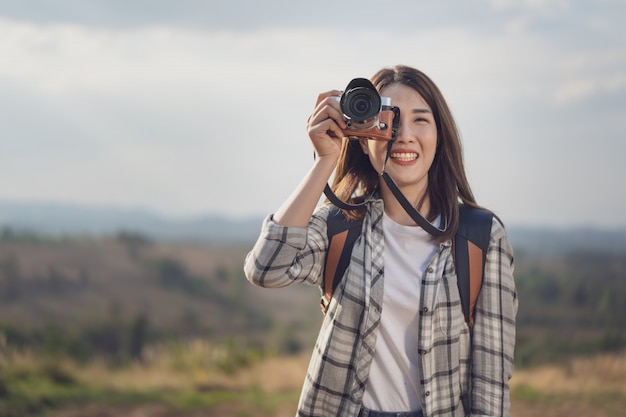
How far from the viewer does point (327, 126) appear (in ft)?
7.51

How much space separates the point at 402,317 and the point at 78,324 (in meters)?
27.2

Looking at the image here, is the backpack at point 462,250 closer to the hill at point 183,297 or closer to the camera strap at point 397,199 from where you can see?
the camera strap at point 397,199

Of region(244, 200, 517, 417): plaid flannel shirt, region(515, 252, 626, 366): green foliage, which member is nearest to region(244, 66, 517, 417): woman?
region(244, 200, 517, 417): plaid flannel shirt

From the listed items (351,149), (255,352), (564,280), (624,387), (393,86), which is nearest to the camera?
(393,86)

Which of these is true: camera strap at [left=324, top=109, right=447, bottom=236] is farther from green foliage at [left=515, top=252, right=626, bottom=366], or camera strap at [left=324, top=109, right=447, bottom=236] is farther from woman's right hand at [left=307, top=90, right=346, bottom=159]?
green foliage at [left=515, top=252, right=626, bottom=366]

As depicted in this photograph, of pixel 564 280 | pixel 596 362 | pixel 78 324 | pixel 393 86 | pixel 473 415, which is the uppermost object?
pixel 564 280

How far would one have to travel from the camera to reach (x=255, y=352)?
11.4 meters

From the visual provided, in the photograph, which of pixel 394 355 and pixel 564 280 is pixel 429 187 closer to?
pixel 394 355

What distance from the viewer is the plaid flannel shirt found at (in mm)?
2123

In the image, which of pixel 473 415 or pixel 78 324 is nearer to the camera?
pixel 473 415

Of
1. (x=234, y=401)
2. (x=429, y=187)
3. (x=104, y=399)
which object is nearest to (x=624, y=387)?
(x=234, y=401)

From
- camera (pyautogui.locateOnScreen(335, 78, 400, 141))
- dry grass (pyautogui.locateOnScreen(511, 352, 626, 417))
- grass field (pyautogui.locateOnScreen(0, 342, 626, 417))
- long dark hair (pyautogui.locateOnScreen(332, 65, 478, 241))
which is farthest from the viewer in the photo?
grass field (pyautogui.locateOnScreen(0, 342, 626, 417))

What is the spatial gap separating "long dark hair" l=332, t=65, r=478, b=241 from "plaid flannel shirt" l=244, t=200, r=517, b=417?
19 centimetres

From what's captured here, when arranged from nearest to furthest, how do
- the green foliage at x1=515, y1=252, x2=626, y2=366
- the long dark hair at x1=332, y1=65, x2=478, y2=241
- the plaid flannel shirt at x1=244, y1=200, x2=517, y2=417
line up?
the plaid flannel shirt at x1=244, y1=200, x2=517, y2=417
the long dark hair at x1=332, y1=65, x2=478, y2=241
the green foliage at x1=515, y1=252, x2=626, y2=366
